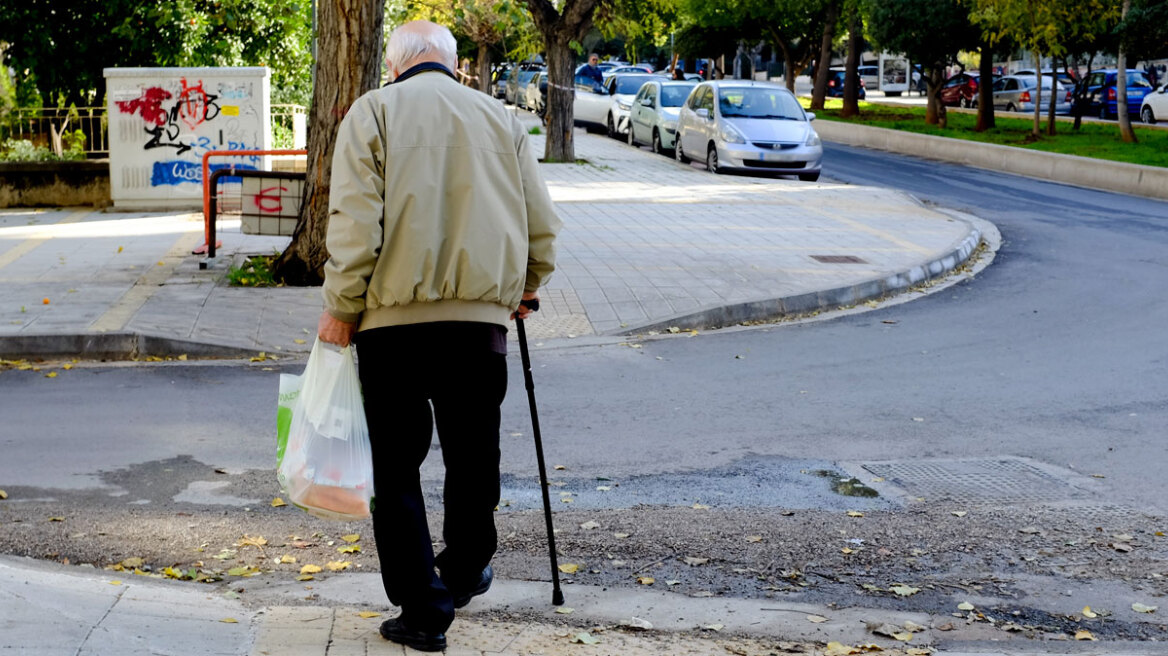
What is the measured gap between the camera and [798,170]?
21.7 meters

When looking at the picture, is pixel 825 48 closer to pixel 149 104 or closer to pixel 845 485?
pixel 149 104

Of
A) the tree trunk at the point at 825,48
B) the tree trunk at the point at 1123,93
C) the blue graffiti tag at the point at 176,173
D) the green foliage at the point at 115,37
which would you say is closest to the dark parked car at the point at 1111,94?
the tree trunk at the point at 825,48

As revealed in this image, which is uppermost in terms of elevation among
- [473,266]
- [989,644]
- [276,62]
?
[276,62]

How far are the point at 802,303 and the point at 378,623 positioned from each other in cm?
696

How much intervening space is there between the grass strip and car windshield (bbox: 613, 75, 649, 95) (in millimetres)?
7137

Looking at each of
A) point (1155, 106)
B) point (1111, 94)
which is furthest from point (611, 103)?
point (1111, 94)

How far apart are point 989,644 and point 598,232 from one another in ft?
33.7

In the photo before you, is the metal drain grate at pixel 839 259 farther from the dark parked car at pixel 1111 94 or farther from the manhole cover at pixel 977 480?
the dark parked car at pixel 1111 94

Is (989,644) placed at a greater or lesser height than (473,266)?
lesser

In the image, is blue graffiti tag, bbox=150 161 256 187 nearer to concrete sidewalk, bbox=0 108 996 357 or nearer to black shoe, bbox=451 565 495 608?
concrete sidewalk, bbox=0 108 996 357

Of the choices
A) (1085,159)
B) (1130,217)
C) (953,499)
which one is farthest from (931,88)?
(953,499)

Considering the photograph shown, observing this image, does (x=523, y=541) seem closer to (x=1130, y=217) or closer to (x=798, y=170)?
(x=1130, y=217)

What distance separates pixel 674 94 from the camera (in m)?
26.5

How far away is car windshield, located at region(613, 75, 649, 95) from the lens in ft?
104
